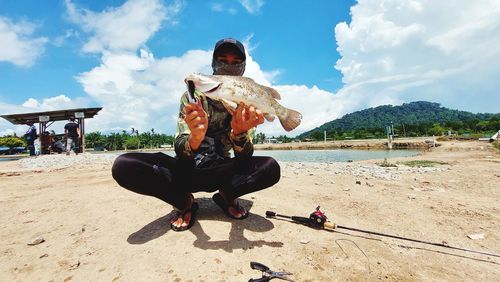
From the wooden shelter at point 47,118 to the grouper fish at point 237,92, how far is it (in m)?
22.1

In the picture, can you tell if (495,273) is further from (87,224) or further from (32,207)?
(32,207)

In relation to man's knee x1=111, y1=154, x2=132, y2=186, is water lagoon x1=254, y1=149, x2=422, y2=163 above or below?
below

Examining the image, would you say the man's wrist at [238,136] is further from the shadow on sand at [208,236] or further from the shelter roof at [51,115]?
A: the shelter roof at [51,115]

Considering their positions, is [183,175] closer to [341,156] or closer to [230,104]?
[230,104]

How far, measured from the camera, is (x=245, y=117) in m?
3.02

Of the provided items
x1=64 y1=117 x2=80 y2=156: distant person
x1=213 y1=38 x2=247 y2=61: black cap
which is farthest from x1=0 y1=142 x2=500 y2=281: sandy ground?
x1=64 y1=117 x2=80 y2=156: distant person

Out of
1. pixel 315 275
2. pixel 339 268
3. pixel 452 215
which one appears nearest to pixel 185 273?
pixel 315 275

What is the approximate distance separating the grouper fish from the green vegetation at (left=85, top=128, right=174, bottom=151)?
85545 millimetres

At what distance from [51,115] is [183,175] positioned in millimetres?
23679

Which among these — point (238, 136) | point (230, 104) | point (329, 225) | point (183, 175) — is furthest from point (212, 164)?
point (329, 225)

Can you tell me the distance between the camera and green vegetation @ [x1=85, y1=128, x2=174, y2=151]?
82.6 metres

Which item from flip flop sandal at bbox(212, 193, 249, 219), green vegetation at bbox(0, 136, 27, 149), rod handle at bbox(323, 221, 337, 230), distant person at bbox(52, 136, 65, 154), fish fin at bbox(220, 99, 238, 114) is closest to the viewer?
fish fin at bbox(220, 99, 238, 114)

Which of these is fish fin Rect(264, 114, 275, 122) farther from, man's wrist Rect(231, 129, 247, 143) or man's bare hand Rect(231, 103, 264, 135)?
man's wrist Rect(231, 129, 247, 143)

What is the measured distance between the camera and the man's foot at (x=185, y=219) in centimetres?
350
